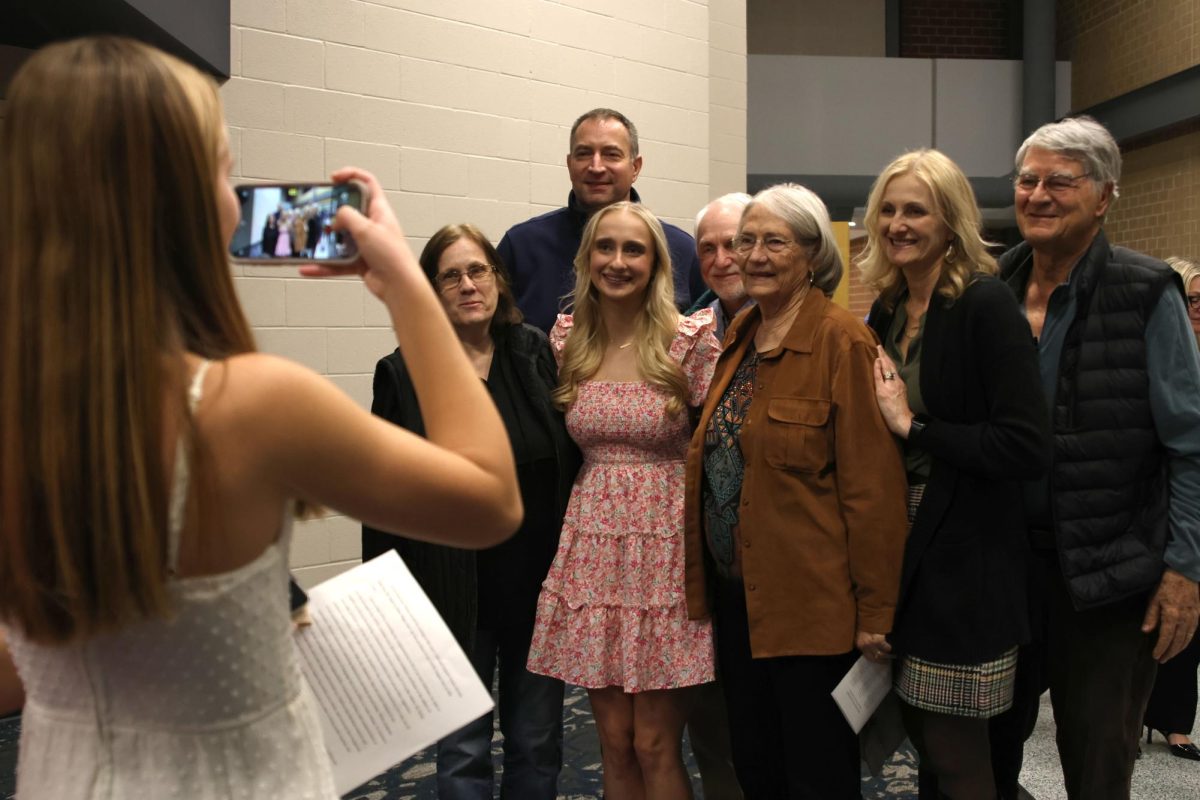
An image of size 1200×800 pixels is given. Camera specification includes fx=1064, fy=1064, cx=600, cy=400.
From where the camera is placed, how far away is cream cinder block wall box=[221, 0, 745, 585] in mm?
3971

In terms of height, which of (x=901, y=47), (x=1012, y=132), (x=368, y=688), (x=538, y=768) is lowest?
(x=538, y=768)

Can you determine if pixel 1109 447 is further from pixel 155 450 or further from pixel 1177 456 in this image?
pixel 155 450

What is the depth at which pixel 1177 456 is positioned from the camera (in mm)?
2150

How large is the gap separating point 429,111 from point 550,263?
1.55 m

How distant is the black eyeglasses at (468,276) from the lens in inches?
104

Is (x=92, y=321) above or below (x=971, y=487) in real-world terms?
above

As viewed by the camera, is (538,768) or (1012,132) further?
(1012,132)

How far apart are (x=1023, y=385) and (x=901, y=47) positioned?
8020 millimetres

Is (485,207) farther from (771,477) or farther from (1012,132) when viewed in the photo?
(1012,132)

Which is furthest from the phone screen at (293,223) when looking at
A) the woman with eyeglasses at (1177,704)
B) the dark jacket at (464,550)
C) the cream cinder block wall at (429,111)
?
the woman with eyeglasses at (1177,704)

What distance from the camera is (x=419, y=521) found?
843 mm

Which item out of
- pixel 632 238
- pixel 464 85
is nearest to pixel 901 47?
pixel 464 85

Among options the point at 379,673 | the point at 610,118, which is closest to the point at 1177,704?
the point at 610,118

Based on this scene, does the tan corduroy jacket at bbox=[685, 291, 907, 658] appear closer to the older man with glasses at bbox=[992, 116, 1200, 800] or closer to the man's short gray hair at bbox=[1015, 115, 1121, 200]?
the older man with glasses at bbox=[992, 116, 1200, 800]
